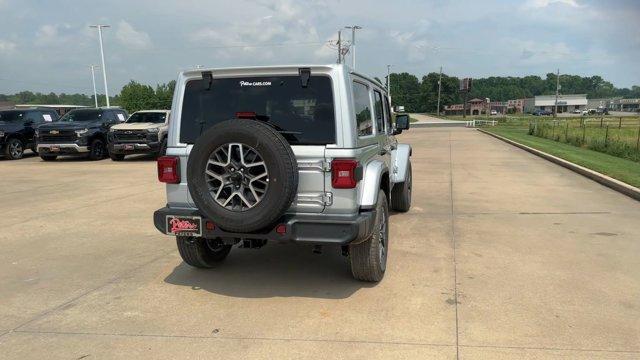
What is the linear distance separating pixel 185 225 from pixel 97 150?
14.9m

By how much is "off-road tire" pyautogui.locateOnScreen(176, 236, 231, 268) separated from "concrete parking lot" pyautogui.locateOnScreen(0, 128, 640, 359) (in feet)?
0.39

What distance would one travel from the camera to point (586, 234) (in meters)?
6.45

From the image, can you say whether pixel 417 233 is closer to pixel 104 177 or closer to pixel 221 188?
pixel 221 188

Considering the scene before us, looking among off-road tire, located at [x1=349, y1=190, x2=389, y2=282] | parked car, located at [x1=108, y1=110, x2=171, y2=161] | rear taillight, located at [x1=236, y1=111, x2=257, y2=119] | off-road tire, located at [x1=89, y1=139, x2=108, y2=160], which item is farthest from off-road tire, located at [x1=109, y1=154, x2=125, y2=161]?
off-road tire, located at [x1=349, y1=190, x2=389, y2=282]

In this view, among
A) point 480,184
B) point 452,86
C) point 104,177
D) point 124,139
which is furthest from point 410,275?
point 452,86

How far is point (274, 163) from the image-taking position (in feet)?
12.6

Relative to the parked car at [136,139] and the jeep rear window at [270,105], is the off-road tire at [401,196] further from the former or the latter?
the parked car at [136,139]

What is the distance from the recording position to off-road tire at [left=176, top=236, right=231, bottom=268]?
4.83 metres

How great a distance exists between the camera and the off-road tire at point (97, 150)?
56.6ft

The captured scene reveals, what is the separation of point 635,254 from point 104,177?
11.4 meters

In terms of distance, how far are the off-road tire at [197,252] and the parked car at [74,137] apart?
44.5 feet

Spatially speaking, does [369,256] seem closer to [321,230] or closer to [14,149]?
[321,230]

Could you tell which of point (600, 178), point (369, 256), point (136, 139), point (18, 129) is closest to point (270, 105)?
point (369, 256)

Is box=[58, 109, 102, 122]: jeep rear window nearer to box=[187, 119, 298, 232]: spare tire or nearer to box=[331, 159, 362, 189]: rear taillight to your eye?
box=[187, 119, 298, 232]: spare tire
